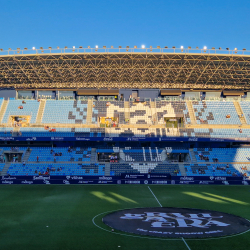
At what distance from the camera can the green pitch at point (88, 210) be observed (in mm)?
17000

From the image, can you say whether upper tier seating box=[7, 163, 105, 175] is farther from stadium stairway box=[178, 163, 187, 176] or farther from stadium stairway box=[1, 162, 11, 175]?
stadium stairway box=[178, 163, 187, 176]

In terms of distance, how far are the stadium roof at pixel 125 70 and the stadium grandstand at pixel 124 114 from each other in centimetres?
18

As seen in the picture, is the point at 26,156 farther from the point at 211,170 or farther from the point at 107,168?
the point at 211,170

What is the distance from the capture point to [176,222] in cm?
2136

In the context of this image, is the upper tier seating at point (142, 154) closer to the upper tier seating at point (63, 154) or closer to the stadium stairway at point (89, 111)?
the upper tier seating at point (63, 154)

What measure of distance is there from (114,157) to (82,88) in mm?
19284

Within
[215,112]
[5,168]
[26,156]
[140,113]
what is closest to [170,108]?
[140,113]

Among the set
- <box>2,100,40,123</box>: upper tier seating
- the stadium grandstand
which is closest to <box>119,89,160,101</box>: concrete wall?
the stadium grandstand

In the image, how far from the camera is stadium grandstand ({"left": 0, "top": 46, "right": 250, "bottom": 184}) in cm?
4872

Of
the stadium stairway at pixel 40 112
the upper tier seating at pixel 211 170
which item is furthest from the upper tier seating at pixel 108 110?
the upper tier seating at pixel 211 170

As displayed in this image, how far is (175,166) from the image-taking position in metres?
48.7

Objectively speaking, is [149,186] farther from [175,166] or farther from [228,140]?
[228,140]

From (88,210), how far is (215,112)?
1568 inches

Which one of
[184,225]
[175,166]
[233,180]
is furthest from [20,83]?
[184,225]
